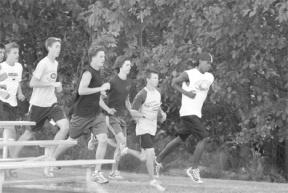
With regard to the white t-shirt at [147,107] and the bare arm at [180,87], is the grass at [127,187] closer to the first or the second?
the white t-shirt at [147,107]

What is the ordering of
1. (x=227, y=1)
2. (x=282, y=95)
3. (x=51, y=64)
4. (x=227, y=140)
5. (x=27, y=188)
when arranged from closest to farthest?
(x=27, y=188) → (x=51, y=64) → (x=227, y=1) → (x=282, y=95) → (x=227, y=140)

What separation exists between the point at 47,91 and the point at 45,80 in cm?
19

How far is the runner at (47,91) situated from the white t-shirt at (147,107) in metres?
1.10

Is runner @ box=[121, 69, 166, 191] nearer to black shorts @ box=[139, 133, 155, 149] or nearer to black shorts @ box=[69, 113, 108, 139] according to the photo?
black shorts @ box=[139, 133, 155, 149]

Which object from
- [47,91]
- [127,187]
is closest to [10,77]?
[47,91]

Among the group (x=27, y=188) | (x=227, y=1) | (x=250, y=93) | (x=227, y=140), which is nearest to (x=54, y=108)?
(x=27, y=188)

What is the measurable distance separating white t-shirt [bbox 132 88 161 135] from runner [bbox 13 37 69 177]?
110 centimetres

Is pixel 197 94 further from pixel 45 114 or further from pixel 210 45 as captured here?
pixel 210 45

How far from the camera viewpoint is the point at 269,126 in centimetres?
1424

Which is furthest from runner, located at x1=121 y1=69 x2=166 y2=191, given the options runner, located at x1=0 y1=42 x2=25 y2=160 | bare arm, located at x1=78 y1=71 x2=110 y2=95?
runner, located at x1=0 y1=42 x2=25 y2=160

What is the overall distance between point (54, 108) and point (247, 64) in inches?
149

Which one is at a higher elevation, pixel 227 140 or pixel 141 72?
pixel 141 72

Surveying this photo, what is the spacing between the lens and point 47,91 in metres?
11.8

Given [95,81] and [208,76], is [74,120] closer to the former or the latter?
[95,81]
